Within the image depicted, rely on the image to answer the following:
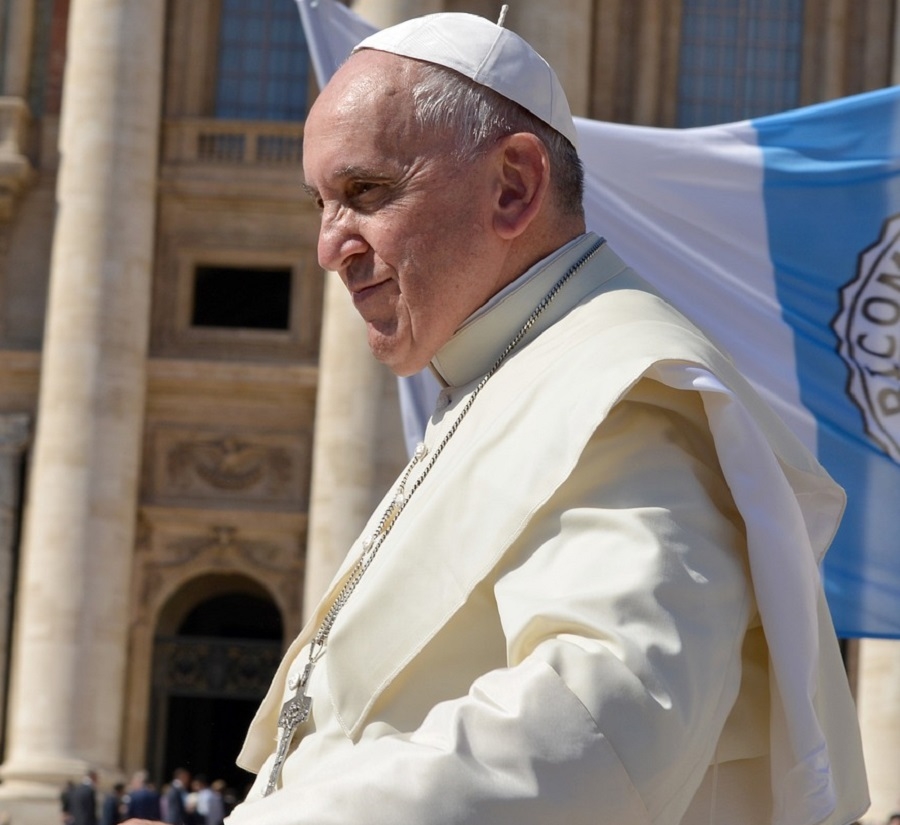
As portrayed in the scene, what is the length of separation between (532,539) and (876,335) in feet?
20.3

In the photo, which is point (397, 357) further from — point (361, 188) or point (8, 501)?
point (8, 501)

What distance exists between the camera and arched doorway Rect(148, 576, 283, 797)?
21.7 m

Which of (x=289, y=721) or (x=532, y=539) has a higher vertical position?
(x=532, y=539)

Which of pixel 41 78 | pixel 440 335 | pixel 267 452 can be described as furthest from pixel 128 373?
pixel 440 335

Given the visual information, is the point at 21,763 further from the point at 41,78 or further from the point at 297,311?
the point at 41,78

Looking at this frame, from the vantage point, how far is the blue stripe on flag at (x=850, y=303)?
24.6 ft

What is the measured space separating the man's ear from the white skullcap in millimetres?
80

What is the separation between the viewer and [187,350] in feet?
75.2

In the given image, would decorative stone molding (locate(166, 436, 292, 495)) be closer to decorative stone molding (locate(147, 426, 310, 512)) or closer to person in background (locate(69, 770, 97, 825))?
decorative stone molding (locate(147, 426, 310, 512))

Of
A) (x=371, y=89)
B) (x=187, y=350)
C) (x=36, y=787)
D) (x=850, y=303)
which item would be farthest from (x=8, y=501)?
(x=371, y=89)

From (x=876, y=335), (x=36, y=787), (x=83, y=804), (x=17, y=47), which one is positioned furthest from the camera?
(x=17, y=47)

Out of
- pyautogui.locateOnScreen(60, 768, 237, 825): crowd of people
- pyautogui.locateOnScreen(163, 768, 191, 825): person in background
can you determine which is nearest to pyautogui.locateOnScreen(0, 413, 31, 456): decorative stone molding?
pyautogui.locateOnScreen(60, 768, 237, 825): crowd of people

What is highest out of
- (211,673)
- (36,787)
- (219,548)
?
(219,548)

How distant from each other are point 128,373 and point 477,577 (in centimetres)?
2039
